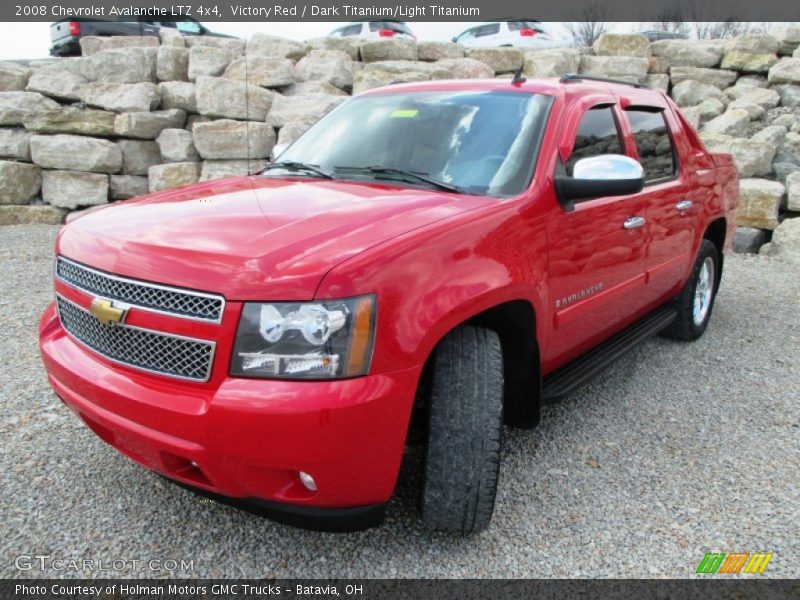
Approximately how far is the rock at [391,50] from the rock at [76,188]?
5.19 metres

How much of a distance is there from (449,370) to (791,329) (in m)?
4.27

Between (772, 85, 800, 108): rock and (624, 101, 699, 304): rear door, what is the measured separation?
27.3ft

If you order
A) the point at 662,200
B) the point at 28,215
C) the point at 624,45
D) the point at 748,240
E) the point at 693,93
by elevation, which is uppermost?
the point at 624,45

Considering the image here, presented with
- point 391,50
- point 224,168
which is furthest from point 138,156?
point 391,50

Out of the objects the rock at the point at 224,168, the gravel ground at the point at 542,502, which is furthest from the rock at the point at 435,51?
the gravel ground at the point at 542,502

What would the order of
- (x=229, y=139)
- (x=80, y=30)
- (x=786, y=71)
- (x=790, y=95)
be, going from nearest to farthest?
(x=229, y=139) < (x=790, y=95) < (x=786, y=71) < (x=80, y=30)

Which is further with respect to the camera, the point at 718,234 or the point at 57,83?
the point at 57,83

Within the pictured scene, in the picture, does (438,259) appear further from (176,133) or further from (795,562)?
(176,133)

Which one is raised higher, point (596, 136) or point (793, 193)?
point (596, 136)

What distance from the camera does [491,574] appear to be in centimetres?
227

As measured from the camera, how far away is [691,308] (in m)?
4.61

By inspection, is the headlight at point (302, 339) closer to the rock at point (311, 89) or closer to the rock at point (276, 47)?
the rock at point (311, 89)

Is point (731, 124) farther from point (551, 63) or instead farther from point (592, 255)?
point (592, 255)

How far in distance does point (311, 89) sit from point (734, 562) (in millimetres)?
9454
